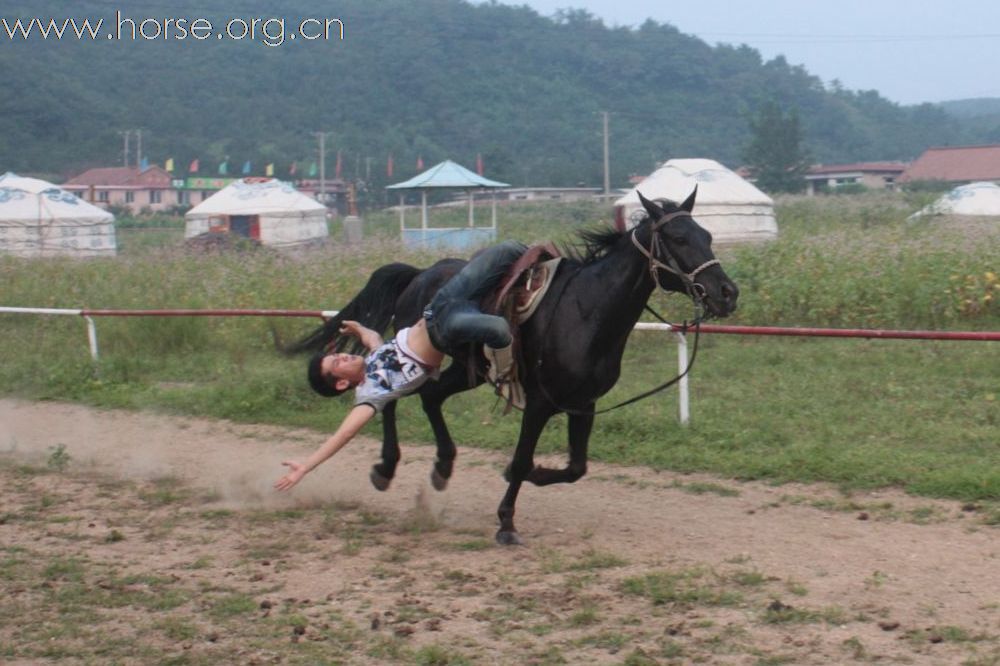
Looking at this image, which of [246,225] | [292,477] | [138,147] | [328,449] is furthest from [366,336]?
[138,147]

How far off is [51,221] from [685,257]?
28.4 metres

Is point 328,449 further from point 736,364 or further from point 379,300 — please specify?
point 736,364

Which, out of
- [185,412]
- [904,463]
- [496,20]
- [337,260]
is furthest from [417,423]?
[496,20]

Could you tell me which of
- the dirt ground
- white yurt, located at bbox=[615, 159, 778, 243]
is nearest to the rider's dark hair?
the dirt ground

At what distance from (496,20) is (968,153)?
53.7 metres

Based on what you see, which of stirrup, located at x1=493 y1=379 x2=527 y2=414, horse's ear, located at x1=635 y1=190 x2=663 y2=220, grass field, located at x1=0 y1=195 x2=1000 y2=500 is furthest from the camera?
grass field, located at x1=0 y1=195 x2=1000 y2=500

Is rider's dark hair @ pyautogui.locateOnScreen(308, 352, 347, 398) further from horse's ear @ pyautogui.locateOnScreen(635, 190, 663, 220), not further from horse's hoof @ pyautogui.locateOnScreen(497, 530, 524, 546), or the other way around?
horse's ear @ pyautogui.locateOnScreen(635, 190, 663, 220)

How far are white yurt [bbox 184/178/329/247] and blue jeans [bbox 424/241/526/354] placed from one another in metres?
28.2

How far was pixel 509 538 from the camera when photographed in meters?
6.58

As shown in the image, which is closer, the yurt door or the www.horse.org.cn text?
the yurt door

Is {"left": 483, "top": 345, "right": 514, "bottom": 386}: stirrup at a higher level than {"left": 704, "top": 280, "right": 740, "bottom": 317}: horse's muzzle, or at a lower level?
lower

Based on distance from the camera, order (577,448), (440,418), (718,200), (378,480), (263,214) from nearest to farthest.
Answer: (577,448), (378,480), (440,418), (718,200), (263,214)

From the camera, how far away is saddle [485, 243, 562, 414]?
22.1 feet

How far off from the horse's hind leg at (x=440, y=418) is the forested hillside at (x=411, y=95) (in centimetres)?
5930
